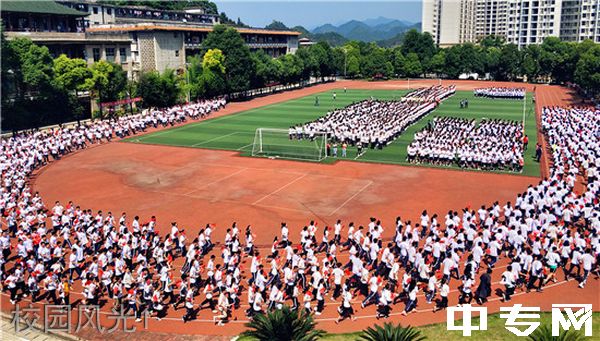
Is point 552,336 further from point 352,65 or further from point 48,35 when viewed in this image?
point 352,65

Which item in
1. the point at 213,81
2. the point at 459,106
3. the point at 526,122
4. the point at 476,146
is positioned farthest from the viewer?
the point at 213,81

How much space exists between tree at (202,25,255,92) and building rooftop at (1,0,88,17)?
1661cm

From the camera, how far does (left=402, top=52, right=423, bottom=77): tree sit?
10425 centimetres

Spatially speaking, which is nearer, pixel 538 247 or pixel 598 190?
pixel 538 247

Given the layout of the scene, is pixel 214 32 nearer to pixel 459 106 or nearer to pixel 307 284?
pixel 459 106

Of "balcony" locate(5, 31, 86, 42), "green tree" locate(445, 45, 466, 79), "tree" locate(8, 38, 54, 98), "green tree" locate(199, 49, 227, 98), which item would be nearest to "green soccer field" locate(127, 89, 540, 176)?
"green tree" locate(199, 49, 227, 98)

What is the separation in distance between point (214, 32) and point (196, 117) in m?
19.1

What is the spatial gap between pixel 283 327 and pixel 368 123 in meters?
32.2

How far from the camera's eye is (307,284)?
1709 cm

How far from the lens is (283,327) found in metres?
13.2

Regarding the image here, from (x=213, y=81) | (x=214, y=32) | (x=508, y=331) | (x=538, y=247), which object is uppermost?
(x=214, y=32)

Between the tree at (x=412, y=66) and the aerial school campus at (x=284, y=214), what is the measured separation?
4276cm

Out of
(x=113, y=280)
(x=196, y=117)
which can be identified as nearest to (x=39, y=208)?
(x=113, y=280)

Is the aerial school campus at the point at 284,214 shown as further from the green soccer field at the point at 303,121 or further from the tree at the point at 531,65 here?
the tree at the point at 531,65
